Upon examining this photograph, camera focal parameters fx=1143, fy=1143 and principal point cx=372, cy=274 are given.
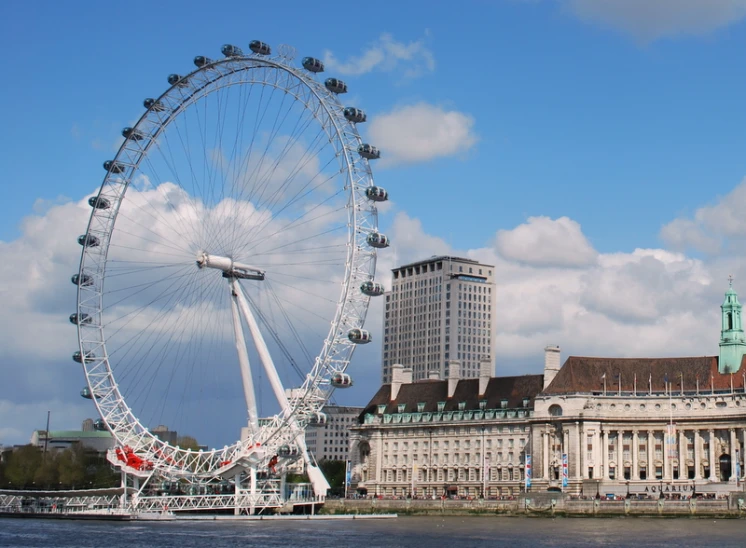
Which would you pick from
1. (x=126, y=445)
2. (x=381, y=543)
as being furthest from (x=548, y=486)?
(x=381, y=543)

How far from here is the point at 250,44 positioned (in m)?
90.6

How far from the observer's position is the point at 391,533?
83.3 m

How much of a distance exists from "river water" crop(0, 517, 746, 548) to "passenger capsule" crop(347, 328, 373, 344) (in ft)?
47.9

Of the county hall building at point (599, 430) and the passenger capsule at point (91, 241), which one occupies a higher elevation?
the passenger capsule at point (91, 241)

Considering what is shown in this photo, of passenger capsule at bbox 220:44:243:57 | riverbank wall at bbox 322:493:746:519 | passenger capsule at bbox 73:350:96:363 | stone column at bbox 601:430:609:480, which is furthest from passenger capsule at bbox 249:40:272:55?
stone column at bbox 601:430:609:480

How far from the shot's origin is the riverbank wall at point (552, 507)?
100 metres

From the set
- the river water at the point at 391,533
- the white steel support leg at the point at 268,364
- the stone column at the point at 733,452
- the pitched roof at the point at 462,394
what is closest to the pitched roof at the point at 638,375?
the pitched roof at the point at 462,394

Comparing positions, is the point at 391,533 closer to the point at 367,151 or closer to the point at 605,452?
the point at 367,151

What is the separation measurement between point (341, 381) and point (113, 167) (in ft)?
93.6

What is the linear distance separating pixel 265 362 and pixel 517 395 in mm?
42032

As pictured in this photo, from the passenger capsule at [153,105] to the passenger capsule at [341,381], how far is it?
2744cm

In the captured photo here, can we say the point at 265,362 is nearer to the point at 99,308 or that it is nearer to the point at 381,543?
the point at 99,308

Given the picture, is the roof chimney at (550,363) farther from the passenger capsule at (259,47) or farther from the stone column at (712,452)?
the passenger capsule at (259,47)

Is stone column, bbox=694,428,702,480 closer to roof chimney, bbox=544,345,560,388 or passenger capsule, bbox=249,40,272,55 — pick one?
roof chimney, bbox=544,345,560,388
